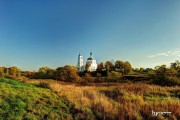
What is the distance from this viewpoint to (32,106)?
33.6 feet

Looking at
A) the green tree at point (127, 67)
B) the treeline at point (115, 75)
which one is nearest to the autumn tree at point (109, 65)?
the treeline at point (115, 75)

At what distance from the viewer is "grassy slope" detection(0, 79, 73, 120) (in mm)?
9086

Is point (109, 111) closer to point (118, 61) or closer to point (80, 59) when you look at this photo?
point (118, 61)

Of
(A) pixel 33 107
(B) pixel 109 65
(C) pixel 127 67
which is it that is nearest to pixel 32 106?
(A) pixel 33 107

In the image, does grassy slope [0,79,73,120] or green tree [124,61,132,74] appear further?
green tree [124,61,132,74]

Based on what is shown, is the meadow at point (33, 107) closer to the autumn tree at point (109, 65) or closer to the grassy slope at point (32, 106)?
the grassy slope at point (32, 106)

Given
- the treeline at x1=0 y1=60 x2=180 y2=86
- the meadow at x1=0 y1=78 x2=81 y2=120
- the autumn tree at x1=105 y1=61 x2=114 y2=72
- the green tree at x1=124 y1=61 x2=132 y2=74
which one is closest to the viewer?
the meadow at x1=0 y1=78 x2=81 y2=120

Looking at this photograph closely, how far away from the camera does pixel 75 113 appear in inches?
404

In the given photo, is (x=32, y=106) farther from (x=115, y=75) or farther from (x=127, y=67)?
(x=127, y=67)

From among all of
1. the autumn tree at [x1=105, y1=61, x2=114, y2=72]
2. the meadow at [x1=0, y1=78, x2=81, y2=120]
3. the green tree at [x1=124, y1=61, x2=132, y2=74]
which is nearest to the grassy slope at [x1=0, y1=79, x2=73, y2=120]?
the meadow at [x1=0, y1=78, x2=81, y2=120]

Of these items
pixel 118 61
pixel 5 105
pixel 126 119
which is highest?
pixel 118 61

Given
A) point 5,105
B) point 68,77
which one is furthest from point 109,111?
point 68,77

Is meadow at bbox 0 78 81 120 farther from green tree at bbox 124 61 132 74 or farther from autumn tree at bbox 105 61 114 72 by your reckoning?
autumn tree at bbox 105 61 114 72

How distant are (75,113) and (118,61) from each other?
88.7m
